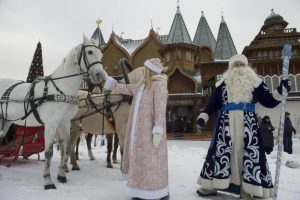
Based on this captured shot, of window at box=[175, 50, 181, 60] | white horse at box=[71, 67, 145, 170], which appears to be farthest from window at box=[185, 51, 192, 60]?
white horse at box=[71, 67, 145, 170]

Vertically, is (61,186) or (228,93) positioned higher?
(228,93)

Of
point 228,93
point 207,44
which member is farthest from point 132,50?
point 228,93

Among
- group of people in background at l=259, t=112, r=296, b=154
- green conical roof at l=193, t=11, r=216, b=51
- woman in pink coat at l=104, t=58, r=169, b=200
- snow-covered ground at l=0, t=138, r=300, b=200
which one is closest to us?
woman in pink coat at l=104, t=58, r=169, b=200

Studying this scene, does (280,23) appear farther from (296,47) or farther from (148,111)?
(148,111)

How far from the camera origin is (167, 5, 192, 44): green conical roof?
25.2 metres

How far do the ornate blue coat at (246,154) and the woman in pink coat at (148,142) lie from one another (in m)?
0.72

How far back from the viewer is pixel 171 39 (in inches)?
1004

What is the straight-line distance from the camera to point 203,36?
29453 mm

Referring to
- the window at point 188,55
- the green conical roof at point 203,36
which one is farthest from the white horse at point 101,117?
the green conical roof at point 203,36

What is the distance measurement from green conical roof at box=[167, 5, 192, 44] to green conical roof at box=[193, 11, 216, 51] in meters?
3.00

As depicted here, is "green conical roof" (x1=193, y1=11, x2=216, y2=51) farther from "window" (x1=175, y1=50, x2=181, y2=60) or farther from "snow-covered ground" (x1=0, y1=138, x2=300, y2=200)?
"snow-covered ground" (x1=0, y1=138, x2=300, y2=200)

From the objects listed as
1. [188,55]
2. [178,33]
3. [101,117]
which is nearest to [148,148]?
[101,117]

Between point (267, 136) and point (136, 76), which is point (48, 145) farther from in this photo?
point (267, 136)

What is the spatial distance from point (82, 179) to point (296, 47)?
74.5 feet
